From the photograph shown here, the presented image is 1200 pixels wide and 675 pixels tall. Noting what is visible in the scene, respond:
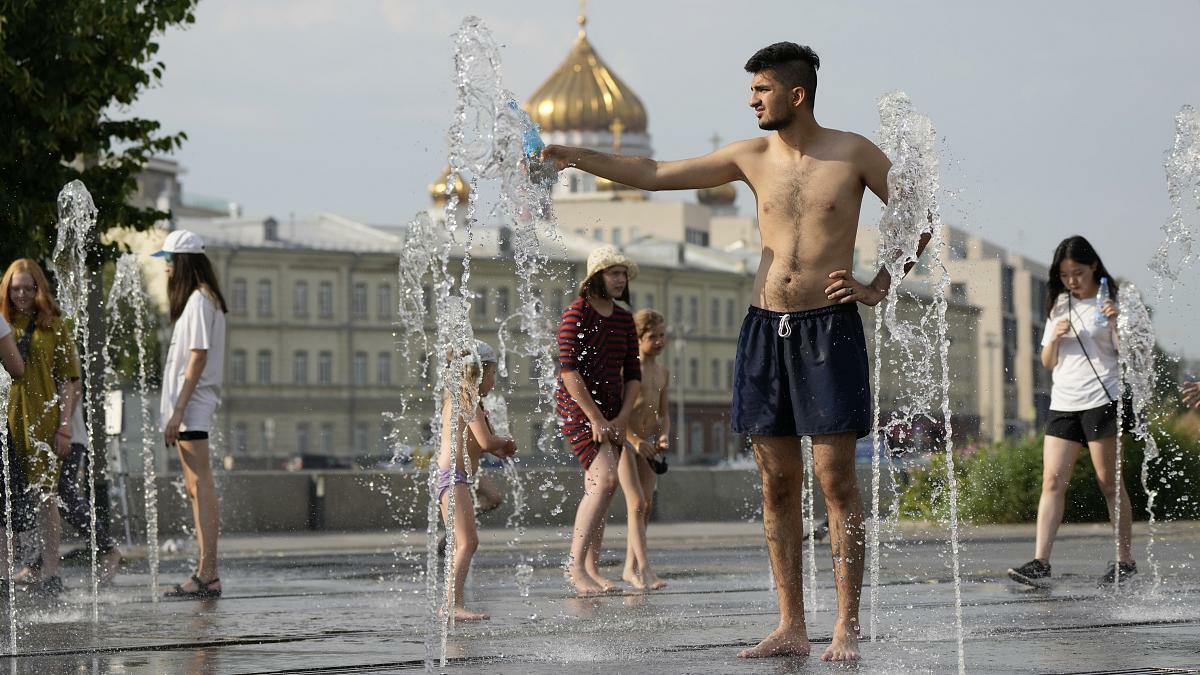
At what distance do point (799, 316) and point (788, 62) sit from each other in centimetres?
75

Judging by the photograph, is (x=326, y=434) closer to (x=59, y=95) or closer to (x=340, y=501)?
(x=340, y=501)

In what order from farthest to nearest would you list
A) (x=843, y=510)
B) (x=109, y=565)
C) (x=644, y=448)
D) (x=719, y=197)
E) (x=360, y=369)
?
(x=719, y=197)
(x=360, y=369)
(x=109, y=565)
(x=644, y=448)
(x=843, y=510)

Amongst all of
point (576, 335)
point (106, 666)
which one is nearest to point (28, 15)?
point (576, 335)

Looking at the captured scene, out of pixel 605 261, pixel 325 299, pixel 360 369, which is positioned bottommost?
pixel 605 261

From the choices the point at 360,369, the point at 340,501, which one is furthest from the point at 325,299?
the point at 340,501

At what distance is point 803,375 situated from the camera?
6.59m

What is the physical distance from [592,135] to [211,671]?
139754 mm

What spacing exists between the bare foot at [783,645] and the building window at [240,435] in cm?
9524

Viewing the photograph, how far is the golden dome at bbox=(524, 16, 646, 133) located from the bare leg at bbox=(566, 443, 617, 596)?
136401 millimetres

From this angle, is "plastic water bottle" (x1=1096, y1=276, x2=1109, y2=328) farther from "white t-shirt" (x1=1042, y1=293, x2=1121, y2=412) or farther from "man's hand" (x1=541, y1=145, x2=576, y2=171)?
"man's hand" (x1=541, y1=145, x2=576, y2=171)

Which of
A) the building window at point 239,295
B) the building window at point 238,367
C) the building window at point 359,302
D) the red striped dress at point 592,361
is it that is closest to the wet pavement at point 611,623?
the red striped dress at point 592,361

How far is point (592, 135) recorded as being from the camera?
477ft

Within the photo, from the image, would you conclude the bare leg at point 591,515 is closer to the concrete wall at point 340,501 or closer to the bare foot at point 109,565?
the bare foot at point 109,565

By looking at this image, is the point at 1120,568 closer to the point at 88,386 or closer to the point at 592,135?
the point at 88,386
